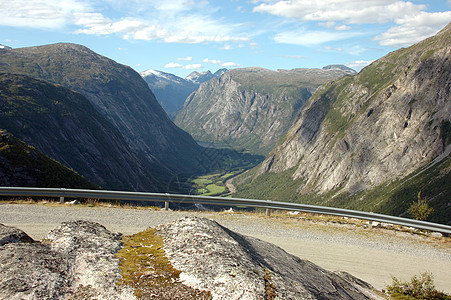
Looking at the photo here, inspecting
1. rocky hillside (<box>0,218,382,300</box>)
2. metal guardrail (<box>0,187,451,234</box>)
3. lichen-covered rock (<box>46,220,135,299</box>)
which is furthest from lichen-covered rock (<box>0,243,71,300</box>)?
metal guardrail (<box>0,187,451,234</box>)

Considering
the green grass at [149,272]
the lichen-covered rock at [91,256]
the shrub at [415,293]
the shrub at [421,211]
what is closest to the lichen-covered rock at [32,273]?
the lichen-covered rock at [91,256]

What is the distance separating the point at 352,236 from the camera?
2055 cm

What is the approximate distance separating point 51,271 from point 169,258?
2300mm

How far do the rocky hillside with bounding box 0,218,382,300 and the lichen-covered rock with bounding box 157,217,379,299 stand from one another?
2 centimetres

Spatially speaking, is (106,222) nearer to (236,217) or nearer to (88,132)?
(236,217)

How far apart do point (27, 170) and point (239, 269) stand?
41290 mm

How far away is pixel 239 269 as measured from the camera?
699cm

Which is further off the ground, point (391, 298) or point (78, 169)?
point (391, 298)

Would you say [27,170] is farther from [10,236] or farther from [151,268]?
[151,268]

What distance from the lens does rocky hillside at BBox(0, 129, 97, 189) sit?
39094 millimetres

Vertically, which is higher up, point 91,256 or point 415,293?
point 91,256

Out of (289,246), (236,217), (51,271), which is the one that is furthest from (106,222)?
(51,271)

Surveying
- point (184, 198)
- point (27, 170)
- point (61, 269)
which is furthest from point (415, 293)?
point (27, 170)

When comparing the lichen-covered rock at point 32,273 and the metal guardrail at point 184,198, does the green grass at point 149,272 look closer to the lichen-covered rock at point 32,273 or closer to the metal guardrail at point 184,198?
the lichen-covered rock at point 32,273
